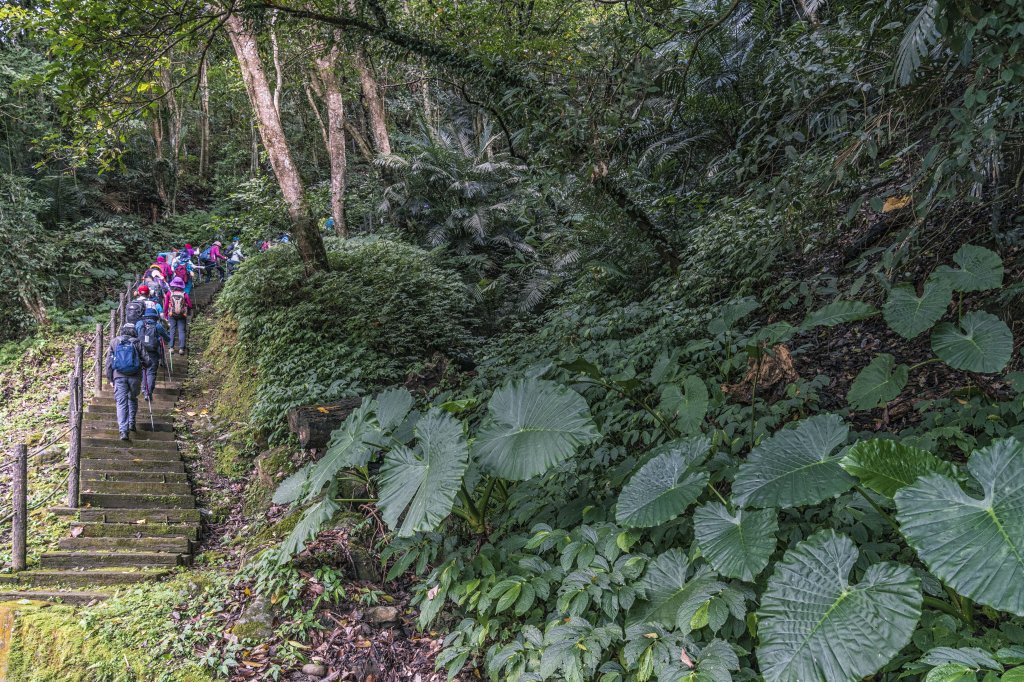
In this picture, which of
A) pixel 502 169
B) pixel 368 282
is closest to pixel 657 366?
pixel 368 282

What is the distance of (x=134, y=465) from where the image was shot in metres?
6.18

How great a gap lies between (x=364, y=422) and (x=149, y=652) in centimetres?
197

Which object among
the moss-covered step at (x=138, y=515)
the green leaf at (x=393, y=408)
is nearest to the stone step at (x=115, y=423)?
the moss-covered step at (x=138, y=515)

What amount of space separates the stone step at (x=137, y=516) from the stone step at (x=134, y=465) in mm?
781

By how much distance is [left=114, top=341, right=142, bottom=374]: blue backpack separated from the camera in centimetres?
635

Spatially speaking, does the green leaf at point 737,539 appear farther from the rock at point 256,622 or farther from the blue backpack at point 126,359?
the blue backpack at point 126,359

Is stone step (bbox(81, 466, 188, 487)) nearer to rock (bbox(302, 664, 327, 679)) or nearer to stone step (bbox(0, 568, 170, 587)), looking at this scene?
stone step (bbox(0, 568, 170, 587))

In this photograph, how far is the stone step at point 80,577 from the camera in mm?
4316

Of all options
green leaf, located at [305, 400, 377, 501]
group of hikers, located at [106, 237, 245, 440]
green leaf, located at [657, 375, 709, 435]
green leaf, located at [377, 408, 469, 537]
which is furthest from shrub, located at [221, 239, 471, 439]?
green leaf, located at [657, 375, 709, 435]

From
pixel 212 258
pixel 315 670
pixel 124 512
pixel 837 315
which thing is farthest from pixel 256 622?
pixel 212 258

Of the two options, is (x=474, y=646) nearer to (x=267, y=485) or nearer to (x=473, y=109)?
(x=267, y=485)

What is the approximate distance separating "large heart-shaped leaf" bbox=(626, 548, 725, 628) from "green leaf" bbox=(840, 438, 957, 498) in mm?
732

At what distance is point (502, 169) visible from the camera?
44.3ft

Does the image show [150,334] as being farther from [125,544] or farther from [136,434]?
[125,544]
